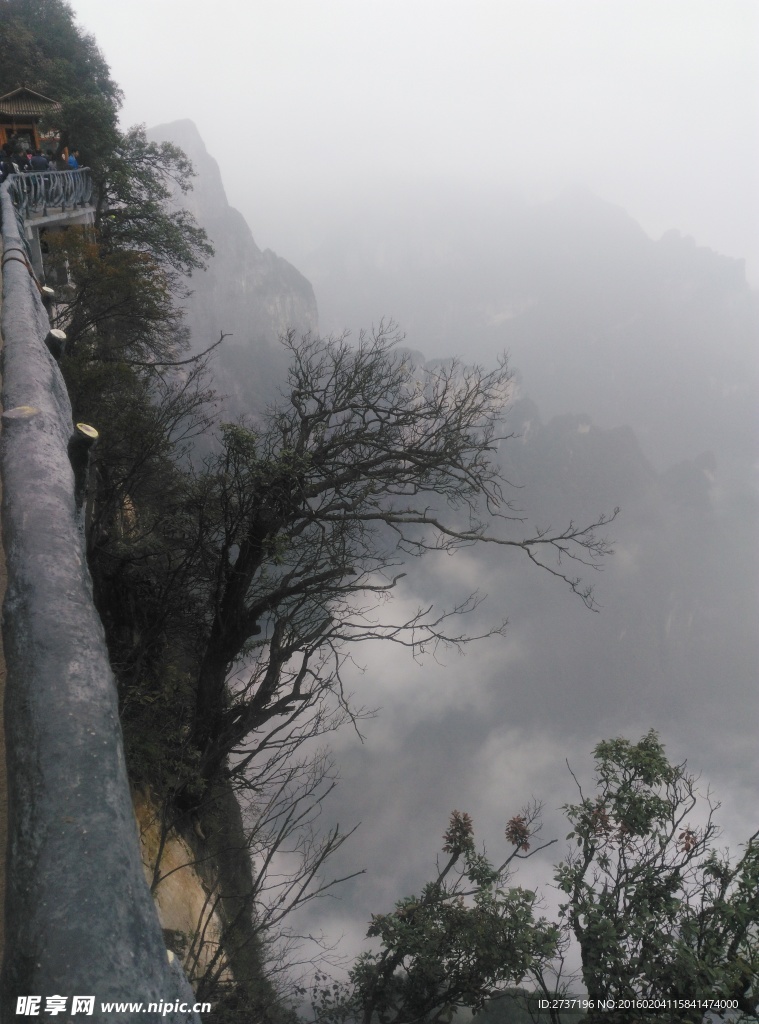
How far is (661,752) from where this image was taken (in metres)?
6.29

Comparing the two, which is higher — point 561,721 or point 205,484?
point 561,721

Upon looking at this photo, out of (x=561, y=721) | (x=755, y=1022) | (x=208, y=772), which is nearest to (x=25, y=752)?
(x=755, y=1022)

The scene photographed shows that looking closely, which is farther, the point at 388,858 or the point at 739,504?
the point at 739,504

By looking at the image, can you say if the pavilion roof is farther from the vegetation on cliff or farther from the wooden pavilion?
the vegetation on cliff

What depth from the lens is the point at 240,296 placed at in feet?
259

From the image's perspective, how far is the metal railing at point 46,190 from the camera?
956 cm

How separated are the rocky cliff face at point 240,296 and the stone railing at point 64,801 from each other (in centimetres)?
6911

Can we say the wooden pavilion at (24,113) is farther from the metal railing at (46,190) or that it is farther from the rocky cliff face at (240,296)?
the rocky cliff face at (240,296)

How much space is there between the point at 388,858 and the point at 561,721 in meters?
23.5

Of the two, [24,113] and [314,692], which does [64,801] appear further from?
[24,113]

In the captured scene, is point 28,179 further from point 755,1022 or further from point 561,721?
point 561,721

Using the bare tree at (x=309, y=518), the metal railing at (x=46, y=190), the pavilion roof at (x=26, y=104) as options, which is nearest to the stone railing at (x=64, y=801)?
the bare tree at (x=309, y=518)

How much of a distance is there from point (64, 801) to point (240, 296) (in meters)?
84.7

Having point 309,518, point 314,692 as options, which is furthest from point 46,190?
point 314,692
